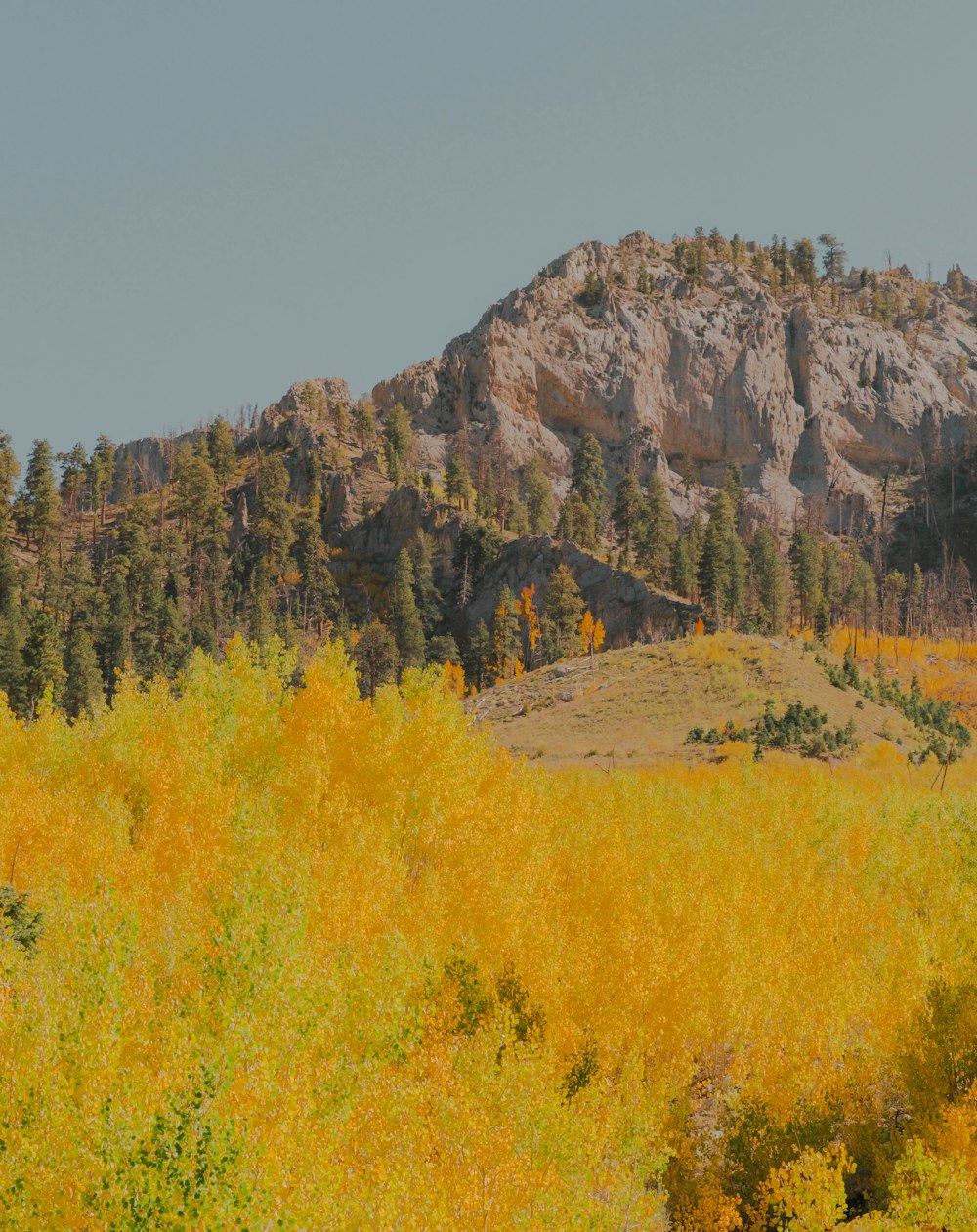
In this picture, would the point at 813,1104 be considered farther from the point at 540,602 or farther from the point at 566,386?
the point at 566,386

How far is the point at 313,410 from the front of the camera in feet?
540

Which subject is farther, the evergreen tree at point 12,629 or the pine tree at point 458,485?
the pine tree at point 458,485

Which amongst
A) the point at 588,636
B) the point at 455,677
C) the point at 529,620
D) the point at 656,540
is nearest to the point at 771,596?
the point at 656,540

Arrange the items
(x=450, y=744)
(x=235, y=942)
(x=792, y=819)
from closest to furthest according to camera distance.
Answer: (x=235, y=942) < (x=450, y=744) < (x=792, y=819)

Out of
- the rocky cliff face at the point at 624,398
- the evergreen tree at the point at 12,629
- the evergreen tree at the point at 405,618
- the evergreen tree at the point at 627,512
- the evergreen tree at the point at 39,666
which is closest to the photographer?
the evergreen tree at the point at 39,666

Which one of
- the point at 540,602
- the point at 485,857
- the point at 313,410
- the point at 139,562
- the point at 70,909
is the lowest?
the point at 485,857

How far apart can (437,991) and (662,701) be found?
62.0 meters

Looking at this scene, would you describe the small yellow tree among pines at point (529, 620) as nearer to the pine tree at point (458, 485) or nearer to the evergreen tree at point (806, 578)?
the pine tree at point (458, 485)

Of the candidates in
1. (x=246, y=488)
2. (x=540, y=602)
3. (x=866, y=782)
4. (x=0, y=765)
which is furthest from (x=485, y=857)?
(x=246, y=488)

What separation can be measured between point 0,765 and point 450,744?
23.7m

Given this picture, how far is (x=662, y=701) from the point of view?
283 ft

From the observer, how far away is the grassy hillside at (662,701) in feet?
254

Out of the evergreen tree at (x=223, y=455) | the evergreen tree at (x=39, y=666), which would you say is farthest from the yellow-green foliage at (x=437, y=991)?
the evergreen tree at (x=223, y=455)

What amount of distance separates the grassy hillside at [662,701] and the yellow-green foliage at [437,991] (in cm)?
2591
